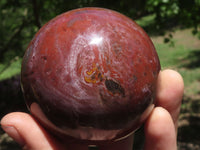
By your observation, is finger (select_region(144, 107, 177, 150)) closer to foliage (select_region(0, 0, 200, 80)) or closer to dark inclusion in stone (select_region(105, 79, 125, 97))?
dark inclusion in stone (select_region(105, 79, 125, 97))

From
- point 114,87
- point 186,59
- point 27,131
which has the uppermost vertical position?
point 114,87

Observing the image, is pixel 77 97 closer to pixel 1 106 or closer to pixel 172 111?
pixel 172 111

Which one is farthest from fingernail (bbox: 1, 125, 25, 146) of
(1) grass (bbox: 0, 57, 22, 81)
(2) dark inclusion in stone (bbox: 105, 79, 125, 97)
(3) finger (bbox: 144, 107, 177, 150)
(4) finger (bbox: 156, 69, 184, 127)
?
(1) grass (bbox: 0, 57, 22, 81)

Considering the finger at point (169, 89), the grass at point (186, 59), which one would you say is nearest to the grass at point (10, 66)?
the finger at point (169, 89)

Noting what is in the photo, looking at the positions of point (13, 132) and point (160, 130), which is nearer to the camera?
point (13, 132)

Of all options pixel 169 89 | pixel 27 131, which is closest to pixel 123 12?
pixel 169 89

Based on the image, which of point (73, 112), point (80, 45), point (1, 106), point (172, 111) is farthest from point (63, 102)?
point (1, 106)

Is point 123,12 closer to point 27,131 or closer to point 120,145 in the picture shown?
point 120,145
